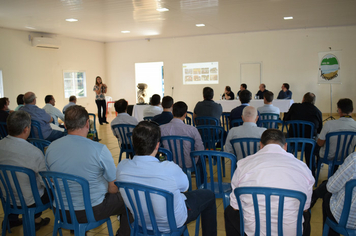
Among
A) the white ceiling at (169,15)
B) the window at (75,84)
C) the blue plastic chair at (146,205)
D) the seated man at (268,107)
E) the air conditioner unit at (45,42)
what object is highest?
the white ceiling at (169,15)

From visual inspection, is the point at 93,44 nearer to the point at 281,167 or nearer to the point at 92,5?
the point at 92,5

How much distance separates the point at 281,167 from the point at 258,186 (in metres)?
0.17

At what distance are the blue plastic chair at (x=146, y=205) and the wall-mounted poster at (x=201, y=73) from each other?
10.8 metres

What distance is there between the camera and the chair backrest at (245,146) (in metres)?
3.01

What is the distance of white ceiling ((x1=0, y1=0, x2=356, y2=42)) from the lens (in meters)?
6.75

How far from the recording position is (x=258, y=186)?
1.79 metres

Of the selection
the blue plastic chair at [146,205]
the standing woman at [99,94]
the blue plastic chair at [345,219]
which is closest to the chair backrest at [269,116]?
the blue plastic chair at [345,219]

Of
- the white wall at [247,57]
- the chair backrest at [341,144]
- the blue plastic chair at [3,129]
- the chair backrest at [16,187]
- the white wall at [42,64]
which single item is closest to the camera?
the chair backrest at [16,187]

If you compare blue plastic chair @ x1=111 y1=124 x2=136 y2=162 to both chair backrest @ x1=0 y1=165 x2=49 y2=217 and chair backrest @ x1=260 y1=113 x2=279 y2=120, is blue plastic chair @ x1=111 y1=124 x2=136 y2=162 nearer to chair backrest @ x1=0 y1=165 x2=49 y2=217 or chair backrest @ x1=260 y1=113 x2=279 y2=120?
chair backrest @ x1=0 y1=165 x2=49 y2=217

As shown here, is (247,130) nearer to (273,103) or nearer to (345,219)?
(345,219)

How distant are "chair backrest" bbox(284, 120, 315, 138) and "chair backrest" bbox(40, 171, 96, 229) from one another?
311 cm

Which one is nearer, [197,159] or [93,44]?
[197,159]

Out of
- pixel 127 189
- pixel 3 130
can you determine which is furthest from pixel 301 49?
pixel 127 189

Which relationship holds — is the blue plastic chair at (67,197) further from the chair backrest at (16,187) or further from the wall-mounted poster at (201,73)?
the wall-mounted poster at (201,73)
